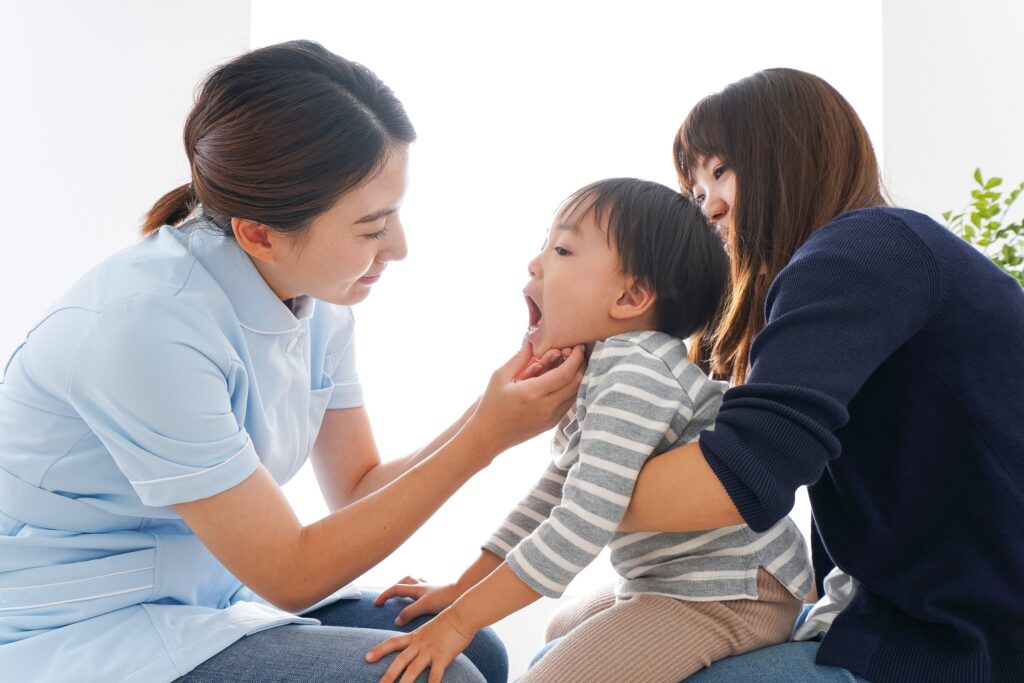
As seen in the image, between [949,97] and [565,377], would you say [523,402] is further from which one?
[949,97]

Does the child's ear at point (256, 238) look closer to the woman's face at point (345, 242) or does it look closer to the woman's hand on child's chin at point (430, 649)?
the woman's face at point (345, 242)

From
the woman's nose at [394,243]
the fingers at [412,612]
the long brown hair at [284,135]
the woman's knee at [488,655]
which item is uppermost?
the long brown hair at [284,135]

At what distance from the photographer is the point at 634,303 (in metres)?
1.36

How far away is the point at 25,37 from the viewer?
2.70m

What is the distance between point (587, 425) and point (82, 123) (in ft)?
7.15

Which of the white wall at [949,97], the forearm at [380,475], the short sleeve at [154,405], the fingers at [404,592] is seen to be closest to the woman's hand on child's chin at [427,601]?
the fingers at [404,592]

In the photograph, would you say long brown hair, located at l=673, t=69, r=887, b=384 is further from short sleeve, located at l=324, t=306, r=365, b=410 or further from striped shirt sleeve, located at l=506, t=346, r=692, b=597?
short sleeve, located at l=324, t=306, r=365, b=410

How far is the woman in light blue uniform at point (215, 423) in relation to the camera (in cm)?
123

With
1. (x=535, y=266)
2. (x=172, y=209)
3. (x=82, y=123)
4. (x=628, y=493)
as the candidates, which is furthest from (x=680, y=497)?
(x=82, y=123)

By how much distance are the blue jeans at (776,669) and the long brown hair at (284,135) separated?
84cm

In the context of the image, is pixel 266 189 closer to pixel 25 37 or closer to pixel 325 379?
pixel 325 379

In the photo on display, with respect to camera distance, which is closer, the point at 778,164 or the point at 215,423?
the point at 215,423

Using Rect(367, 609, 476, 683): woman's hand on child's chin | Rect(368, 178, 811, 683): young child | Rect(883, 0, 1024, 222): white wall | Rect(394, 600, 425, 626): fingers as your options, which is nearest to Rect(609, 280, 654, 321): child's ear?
Rect(368, 178, 811, 683): young child

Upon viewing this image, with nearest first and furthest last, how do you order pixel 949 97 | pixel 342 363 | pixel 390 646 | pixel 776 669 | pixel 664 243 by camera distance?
pixel 776 669 < pixel 390 646 < pixel 664 243 < pixel 342 363 < pixel 949 97
